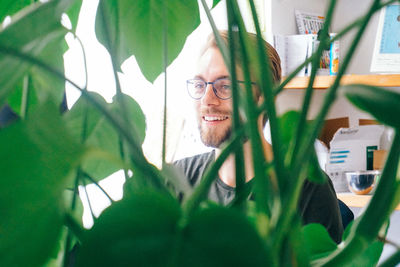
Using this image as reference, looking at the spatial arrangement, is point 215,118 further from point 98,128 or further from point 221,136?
point 98,128

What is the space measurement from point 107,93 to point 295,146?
1.72 metres

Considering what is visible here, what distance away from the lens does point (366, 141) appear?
5.82 feet

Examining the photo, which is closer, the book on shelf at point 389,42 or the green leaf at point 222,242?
the green leaf at point 222,242

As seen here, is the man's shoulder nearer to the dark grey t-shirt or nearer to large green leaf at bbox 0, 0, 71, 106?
the dark grey t-shirt

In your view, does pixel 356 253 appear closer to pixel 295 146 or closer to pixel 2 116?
pixel 295 146

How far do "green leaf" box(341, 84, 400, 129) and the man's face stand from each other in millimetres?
1099

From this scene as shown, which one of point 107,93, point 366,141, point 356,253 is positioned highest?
point 356,253

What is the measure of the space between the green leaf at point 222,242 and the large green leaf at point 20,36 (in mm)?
72

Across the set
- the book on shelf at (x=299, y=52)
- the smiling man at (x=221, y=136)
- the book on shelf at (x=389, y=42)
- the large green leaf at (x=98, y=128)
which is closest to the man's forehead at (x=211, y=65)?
the smiling man at (x=221, y=136)

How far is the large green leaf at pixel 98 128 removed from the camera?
234mm

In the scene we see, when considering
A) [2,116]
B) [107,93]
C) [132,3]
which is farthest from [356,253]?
[107,93]

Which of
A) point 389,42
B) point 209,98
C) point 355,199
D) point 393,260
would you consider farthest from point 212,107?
point 393,260

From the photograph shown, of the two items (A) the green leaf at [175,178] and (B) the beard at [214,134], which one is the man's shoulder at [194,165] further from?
(A) the green leaf at [175,178]

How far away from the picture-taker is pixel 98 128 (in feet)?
0.82
